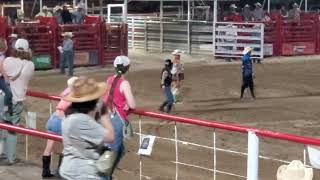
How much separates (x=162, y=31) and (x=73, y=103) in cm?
2712

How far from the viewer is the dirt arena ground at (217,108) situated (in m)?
11.0

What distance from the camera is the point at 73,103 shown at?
4.82 meters

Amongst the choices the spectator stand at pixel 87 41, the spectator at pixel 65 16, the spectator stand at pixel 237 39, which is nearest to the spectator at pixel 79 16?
the spectator at pixel 65 16

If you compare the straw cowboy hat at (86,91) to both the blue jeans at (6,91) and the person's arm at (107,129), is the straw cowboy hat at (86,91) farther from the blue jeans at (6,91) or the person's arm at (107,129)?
the blue jeans at (6,91)

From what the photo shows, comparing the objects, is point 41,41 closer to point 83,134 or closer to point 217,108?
point 217,108

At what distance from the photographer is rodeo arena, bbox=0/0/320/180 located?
18.9 feet

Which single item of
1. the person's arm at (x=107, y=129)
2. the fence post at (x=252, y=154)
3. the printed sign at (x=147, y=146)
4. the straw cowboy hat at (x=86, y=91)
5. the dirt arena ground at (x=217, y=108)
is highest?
the straw cowboy hat at (x=86, y=91)

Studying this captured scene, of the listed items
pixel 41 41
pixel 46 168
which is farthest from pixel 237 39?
pixel 46 168

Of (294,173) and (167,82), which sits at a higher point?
(294,173)

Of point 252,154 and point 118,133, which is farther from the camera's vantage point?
point 118,133

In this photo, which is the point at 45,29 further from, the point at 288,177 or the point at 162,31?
the point at 288,177

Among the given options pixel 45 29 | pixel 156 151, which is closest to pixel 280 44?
pixel 45 29

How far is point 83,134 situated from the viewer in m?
4.81

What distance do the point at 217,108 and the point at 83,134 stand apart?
12741 mm
